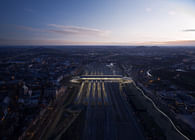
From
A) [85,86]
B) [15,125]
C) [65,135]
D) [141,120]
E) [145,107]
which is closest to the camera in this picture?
[65,135]

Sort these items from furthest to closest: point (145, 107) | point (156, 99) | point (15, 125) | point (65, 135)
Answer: point (156, 99) → point (145, 107) → point (15, 125) → point (65, 135)

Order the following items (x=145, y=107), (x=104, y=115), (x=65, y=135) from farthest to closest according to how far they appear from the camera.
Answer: (x=145, y=107) < (x=104, y=115) < (x=65, y=135)

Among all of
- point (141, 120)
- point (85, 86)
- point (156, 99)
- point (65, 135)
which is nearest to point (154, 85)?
point (156, 99)

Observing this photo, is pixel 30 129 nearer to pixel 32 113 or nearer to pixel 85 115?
pixel 32 113

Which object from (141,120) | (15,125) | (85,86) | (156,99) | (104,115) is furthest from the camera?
(85,86)

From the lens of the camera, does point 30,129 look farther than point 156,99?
No

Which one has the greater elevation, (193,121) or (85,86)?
(85,86)

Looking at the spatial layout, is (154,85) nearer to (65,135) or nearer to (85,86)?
(85,86)

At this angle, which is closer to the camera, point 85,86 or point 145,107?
point 145,107

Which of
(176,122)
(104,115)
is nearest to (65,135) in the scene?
(104,115)
